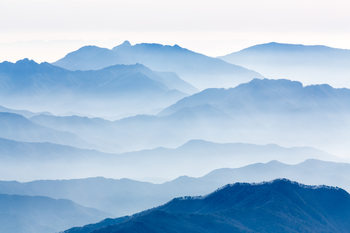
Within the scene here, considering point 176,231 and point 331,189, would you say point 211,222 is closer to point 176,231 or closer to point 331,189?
point 176,231

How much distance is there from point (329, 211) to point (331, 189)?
5.95 metres

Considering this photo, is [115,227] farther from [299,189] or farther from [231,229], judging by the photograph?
[299,189]

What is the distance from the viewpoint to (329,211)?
151 meters

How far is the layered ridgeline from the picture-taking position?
433 feet

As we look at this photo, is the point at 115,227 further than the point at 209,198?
No

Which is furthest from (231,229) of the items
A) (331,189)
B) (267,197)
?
(331,189)

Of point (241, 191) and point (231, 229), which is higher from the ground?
point (241, 191)

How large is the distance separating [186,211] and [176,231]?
19.7 meters

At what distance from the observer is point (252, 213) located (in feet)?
467

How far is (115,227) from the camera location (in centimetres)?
13025

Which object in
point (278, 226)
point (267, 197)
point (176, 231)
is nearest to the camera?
point (176, 231)

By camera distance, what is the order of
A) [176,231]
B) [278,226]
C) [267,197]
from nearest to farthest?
[176,231]
[278,226]
[267,197]

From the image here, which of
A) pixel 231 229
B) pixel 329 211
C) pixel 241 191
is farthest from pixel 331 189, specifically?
pixel 231 229

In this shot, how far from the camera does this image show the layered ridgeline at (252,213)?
132 metres
